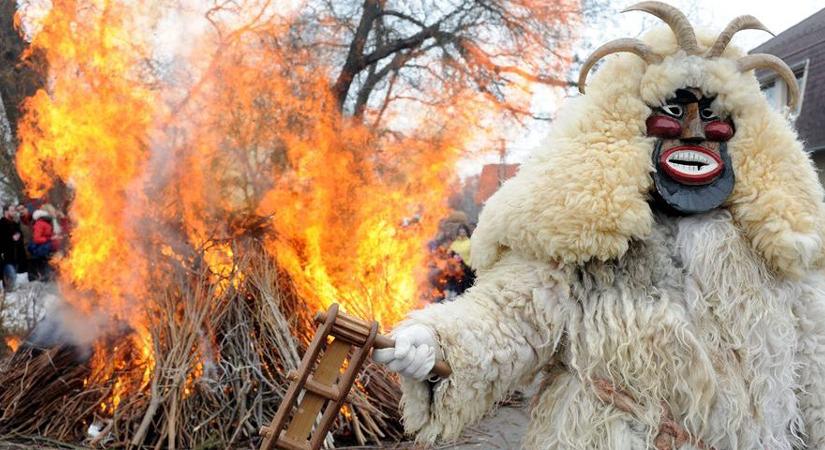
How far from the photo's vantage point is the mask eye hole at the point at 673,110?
210cm

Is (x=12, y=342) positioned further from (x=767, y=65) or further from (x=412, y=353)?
(x=767, y=65)

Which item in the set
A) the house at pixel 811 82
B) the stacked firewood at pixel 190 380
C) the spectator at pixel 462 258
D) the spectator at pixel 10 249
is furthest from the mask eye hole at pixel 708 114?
the house at pixel 811 82

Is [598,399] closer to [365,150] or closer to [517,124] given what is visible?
[365,150]

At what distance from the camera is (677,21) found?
2.08 meters

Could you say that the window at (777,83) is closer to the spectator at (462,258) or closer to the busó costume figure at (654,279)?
the spectator at (462,258)

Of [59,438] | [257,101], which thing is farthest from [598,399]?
[257,101]

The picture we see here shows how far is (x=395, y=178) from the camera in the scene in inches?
280

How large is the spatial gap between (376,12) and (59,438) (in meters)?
6.76

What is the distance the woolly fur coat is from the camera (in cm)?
188

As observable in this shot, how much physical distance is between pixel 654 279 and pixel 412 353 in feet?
2.60

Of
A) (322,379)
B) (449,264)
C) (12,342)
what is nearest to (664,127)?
(322,379)

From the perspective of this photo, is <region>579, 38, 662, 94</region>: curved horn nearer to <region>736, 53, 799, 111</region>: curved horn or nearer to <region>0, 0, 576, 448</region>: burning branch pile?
<region>736, 53, 799, 111</region>: curved horn

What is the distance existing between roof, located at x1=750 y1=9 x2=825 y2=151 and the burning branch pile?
344 inches

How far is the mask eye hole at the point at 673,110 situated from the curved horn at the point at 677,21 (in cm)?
17
